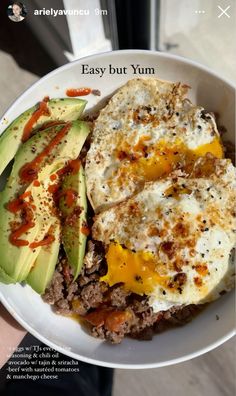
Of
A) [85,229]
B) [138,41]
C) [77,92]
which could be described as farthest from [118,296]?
[138,41]

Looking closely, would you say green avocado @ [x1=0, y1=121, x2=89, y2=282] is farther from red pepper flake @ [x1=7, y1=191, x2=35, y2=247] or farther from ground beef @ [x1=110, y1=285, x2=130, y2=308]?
ground beef @ [x1=110, y1=285, x2=130, y2=308]

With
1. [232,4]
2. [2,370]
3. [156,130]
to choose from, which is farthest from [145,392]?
[232,4]

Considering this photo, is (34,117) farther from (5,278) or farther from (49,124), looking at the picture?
(5,278)

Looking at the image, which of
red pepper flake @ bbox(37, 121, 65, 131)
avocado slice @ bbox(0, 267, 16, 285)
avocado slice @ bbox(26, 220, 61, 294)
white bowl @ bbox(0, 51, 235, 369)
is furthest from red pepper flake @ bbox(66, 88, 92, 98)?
avocado slice @ bbox(0, 267, 16, 285)

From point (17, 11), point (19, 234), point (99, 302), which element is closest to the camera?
point (19, 234)

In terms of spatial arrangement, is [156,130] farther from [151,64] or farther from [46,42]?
[46,42]

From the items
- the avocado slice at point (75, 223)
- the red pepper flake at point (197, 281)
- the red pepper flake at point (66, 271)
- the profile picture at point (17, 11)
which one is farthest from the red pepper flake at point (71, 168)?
the profile picture at point (17, 11)
